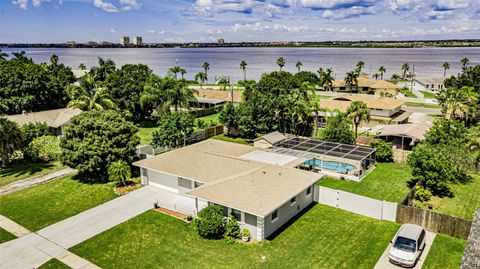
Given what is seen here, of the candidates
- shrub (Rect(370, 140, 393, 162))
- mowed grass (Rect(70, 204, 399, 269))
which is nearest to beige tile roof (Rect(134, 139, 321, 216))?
mowed grass (Rect(70, 204, 399, 269))

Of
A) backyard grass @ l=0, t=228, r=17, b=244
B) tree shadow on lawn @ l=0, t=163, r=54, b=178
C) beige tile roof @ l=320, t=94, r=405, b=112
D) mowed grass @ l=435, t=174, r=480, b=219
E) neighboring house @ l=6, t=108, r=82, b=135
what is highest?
beige tile roof @ l=320, t=94, r=405, b=112

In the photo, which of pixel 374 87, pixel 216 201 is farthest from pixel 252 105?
pixel 374 87

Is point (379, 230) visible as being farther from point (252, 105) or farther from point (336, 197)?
point (252, 105)

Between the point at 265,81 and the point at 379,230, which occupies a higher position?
the point at 265,81

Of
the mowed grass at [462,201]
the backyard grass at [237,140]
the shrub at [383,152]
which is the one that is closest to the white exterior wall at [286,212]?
the mowed grass at [462,201]

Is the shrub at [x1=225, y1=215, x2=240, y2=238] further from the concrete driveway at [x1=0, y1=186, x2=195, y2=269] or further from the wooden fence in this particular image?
the wooden fence
